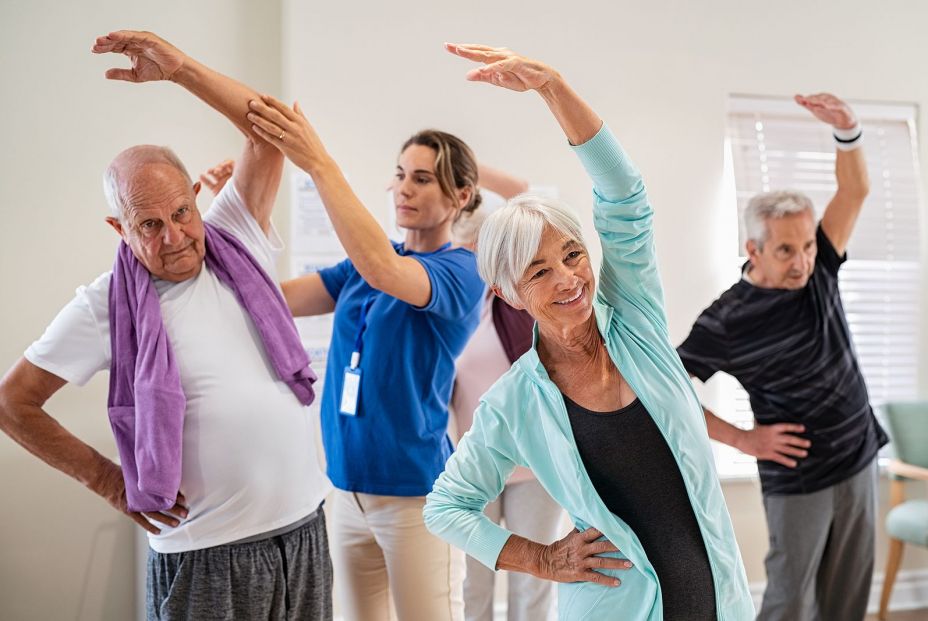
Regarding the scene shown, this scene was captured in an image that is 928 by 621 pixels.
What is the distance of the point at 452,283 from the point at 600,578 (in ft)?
2.82

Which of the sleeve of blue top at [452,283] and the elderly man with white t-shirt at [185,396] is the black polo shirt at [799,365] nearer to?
the sleeve of blue top at [452,283]

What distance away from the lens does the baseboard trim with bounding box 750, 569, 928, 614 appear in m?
4.04

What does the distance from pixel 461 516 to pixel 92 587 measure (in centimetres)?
246

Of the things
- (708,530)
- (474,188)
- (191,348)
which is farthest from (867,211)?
(191,348)

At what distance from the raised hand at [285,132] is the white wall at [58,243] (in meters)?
1.72

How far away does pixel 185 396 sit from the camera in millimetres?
1678

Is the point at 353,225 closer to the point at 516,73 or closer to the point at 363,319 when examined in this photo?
the point at 363,319

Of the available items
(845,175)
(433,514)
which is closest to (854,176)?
(845,175)

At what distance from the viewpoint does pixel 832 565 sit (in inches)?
108

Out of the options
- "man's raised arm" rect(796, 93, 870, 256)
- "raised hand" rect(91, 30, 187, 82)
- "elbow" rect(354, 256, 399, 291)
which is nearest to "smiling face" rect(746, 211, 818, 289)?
"man's raised arm" rect(796, 93, 870, 256)

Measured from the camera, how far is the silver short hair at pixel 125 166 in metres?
1.69

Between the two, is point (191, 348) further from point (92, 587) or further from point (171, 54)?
point (92, 587)

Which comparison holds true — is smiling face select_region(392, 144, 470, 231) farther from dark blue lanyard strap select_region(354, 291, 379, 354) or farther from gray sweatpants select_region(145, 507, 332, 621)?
gray sweatpants select_region(145, 507, 332, 621)

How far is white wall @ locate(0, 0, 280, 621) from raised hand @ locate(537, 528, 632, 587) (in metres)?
2.43
